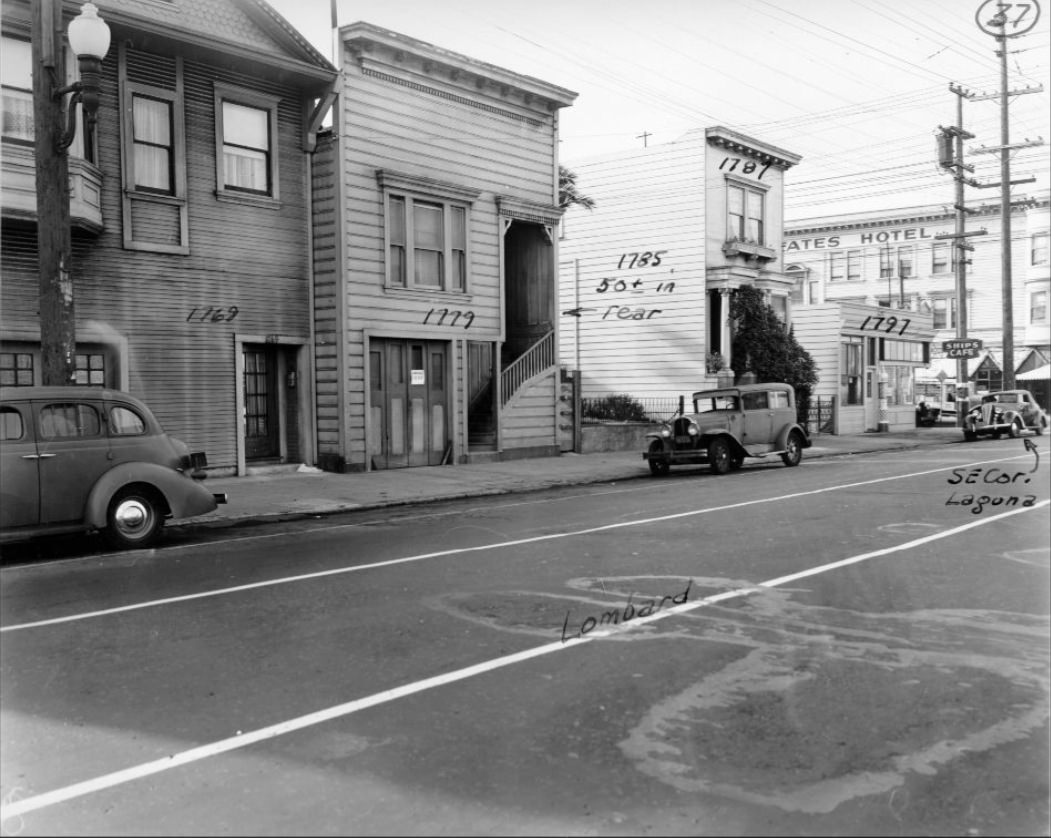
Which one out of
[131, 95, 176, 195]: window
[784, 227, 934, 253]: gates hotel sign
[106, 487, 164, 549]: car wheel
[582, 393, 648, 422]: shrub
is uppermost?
[784, 227, 934, 253]: gates hotel sign

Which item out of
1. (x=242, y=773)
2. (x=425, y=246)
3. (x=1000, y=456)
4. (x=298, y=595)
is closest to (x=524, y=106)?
(x=425, y=246)

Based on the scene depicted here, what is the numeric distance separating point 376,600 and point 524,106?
1748cm

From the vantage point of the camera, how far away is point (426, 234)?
67.7 ft

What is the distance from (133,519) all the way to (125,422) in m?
1.10

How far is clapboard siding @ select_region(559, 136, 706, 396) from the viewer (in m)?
31.0

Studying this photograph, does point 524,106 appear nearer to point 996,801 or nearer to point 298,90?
point 298,90

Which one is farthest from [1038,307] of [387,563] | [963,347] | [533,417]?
[387,563]

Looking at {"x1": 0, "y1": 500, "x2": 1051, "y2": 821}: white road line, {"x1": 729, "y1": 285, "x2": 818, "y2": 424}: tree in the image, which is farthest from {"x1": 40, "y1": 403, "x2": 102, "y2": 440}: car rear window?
{"x1": 729, "y1": 285, "x2": 818, "y2": 424}: tree

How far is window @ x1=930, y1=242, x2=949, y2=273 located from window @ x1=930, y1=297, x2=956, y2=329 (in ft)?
5.57

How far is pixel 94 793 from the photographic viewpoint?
3906 millimetres

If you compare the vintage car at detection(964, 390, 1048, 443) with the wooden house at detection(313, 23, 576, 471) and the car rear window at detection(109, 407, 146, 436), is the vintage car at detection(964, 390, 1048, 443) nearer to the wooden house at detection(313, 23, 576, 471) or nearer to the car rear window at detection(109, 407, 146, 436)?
the wooden house at detection(313, 23, 576, 471)

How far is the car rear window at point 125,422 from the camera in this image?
10609 mm

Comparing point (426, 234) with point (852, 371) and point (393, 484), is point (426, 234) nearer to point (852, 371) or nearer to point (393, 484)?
point (393, 484)

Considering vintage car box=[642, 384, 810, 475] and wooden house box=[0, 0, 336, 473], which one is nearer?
wooden house box=[0, 0, 336, 473]
